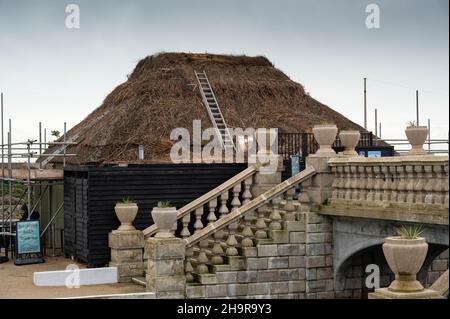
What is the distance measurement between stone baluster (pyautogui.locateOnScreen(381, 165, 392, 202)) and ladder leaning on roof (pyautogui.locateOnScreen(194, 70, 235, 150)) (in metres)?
11.9

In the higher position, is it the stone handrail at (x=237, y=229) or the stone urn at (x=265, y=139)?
the stone urn at (x=265, y=139)

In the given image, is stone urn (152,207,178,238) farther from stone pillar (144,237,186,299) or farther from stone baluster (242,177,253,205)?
stone baluster (242,177,253,205)

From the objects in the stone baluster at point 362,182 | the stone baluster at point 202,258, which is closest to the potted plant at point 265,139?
the stone baluster at point 202,258

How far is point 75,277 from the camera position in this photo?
21375 mm

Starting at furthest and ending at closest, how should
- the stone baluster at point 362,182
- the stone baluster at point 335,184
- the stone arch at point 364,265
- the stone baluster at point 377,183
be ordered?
the stone baluster at point 335,184 < the stone arch at point 364,265 < the stone baluster at point 362,182 < the stone baluster at point 377,183

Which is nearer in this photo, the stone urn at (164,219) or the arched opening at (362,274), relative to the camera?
the stone urn at (164,219)

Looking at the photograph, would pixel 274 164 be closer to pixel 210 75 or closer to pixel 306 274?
pixel 306 274

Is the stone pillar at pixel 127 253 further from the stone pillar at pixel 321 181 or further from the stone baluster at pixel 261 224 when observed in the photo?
the stone pillar at pixel 321 181

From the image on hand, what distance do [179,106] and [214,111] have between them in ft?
4.90

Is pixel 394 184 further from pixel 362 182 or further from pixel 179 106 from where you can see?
pixel 179 106

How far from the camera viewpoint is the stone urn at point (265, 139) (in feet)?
73.7

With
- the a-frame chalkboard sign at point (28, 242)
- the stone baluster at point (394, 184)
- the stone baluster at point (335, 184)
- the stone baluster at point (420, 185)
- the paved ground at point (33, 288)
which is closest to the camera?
the stone baluster at point (420, 185)

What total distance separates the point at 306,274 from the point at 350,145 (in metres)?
3.26

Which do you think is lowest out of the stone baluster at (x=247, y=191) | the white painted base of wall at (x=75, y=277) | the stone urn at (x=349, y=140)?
the white painted base of wall at (x=75, y=277)
